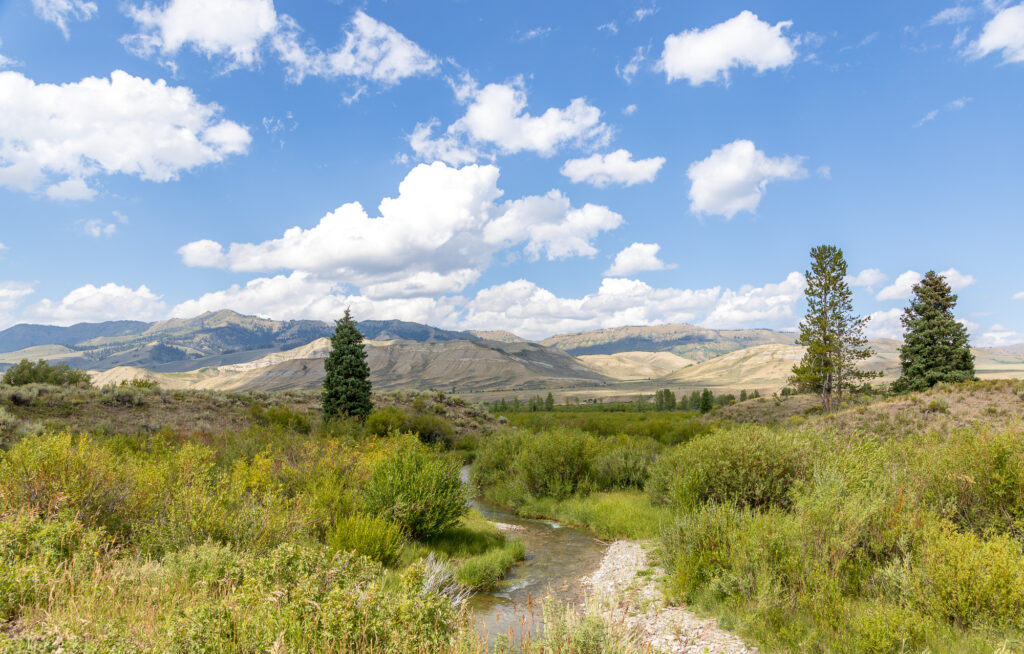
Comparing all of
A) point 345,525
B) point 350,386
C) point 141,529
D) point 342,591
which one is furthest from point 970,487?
point 350,386

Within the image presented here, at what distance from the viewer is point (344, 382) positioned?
38.9m

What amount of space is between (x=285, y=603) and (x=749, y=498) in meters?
12.3

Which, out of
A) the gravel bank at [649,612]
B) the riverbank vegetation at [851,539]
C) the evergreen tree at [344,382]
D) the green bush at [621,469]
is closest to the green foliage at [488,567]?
the gravel bank at [649,612]

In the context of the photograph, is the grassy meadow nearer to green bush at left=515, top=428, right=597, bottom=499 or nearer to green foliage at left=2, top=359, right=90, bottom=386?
green bush at left=515, top=428, right=597, bottom=499

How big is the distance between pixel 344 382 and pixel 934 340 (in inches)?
1971

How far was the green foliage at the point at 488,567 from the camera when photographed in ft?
41.0

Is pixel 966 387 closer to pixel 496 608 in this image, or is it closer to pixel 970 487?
pixel 970 487

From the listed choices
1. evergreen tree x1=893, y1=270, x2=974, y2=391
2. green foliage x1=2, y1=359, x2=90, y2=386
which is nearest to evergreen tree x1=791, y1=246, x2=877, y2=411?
evergreen tree x1=893, y1=270, x2=974, y2=391

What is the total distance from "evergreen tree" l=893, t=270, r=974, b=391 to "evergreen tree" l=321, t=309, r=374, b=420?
153ft

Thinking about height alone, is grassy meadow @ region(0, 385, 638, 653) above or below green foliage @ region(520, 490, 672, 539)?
above

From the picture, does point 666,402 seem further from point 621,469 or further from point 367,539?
point 367,539

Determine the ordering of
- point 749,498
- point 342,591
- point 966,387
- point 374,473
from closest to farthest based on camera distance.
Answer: point 342,591 → point 749,498 → point 374,473 → point 966,387

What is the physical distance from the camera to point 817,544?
9.23 m

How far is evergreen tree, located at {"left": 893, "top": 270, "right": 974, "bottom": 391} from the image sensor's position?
4244 centimetres
